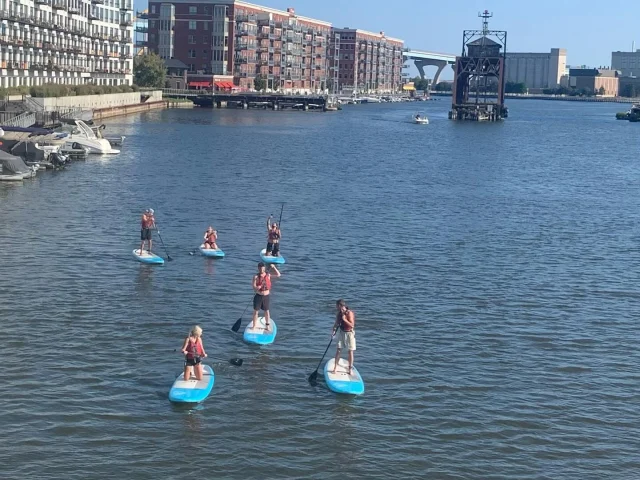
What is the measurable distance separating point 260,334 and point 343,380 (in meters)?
4.26

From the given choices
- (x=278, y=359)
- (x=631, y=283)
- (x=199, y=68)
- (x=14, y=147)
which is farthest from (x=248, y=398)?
(x=199, y=68)

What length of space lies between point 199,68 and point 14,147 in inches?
5337

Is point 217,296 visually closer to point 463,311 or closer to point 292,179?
point 463,311

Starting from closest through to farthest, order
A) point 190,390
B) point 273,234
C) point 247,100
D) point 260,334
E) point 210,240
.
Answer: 1. point 190,390
2. point 260,334
3. point 273,234
4. point 210,240
5. point 247,100

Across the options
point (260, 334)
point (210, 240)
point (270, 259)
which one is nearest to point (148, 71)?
point (210, 240)

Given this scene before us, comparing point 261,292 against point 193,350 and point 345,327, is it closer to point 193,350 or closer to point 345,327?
point 345,327

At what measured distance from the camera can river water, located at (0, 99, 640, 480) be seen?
21.0m

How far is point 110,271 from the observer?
36.0 metres

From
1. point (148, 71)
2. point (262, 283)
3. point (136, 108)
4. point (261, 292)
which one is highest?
point (148, 71)

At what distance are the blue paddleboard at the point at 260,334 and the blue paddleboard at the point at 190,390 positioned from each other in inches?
153

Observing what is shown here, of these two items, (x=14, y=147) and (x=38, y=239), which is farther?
(x=14, y=147)

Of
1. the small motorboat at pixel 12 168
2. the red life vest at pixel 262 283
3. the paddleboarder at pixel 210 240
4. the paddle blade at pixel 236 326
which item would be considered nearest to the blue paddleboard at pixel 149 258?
the paddleboarder at pixel 210 240

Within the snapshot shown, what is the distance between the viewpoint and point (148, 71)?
170875 mm

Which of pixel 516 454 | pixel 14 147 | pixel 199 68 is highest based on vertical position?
pixel 199 68
